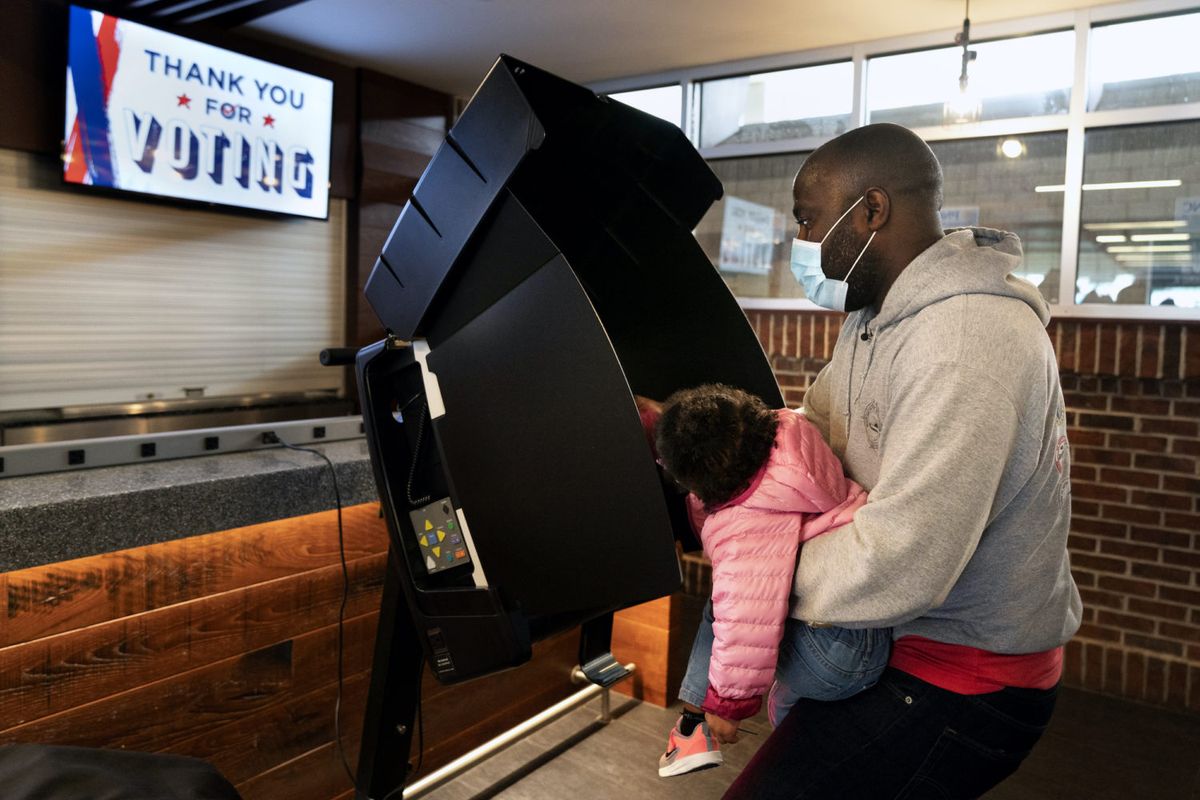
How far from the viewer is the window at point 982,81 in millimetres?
3679

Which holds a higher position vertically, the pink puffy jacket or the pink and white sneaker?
the pink puffy jacket

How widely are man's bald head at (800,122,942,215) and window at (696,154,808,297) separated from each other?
10.8 ft

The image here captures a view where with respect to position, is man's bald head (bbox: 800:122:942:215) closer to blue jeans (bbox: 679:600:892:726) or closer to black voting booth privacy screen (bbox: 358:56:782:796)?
black voting booth privacy screen (bbox: 358:56:782:796)

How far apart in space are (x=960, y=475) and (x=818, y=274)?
388mm

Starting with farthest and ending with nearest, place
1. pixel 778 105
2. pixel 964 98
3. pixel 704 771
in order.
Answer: pixel 778 105, pixel 964 98, pixel 704 771

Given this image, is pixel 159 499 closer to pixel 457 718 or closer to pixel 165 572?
pixel 165 572

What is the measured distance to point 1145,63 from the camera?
348 centimetres

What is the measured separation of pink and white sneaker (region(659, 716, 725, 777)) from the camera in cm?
114

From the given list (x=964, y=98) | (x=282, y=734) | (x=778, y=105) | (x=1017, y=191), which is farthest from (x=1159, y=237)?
(x=282, y=734)

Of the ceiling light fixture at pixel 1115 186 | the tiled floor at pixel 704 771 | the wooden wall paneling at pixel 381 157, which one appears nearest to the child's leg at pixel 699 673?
the tiled floor at pixel 704 771

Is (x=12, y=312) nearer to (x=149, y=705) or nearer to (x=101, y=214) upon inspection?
(x=101, y=214)

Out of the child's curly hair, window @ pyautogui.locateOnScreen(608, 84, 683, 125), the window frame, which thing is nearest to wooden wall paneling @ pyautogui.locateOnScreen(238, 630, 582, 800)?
the child's curly hair

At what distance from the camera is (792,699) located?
1.24 m

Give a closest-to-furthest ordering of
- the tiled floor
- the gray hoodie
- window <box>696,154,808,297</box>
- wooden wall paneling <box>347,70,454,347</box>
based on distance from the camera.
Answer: the gray hoodie, the tiled floor, window <box>696,154,808,297</box>, wooden wall paneling <box>347,70,454,347</box>
